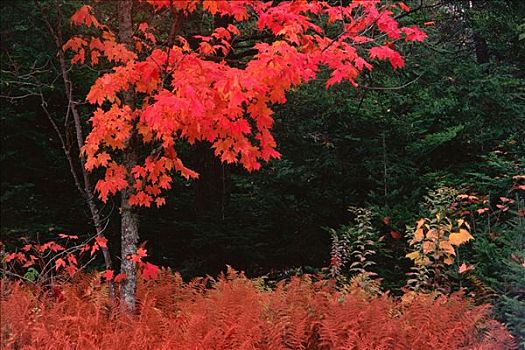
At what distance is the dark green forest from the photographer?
726cm

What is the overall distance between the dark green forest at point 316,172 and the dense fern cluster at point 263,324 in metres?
1.85

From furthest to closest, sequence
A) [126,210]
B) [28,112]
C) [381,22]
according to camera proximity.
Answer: [28,112] < [126,210] < [381,22]

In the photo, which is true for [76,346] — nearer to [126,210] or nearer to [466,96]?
[126,210]

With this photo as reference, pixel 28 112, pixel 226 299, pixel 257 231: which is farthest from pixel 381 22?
pixel 28 112

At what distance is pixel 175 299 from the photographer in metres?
6.18

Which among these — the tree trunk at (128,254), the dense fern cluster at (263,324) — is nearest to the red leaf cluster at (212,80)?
the tree trunk at (128,254)

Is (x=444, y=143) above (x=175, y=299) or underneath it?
above

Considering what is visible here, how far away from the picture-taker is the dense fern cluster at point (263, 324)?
4637mm

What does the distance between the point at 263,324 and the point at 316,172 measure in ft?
12.4

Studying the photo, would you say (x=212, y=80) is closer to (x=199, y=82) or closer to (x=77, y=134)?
(x=199, y=82)

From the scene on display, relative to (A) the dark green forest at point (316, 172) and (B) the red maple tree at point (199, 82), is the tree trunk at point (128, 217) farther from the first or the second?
(A) the dark green forest at point (316, 172)

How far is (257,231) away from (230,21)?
3.22 m

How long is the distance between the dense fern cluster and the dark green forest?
185 cm

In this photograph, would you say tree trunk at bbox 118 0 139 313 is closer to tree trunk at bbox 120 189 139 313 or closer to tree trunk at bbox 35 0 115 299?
tree trunk at bbox 120 189 139 313
